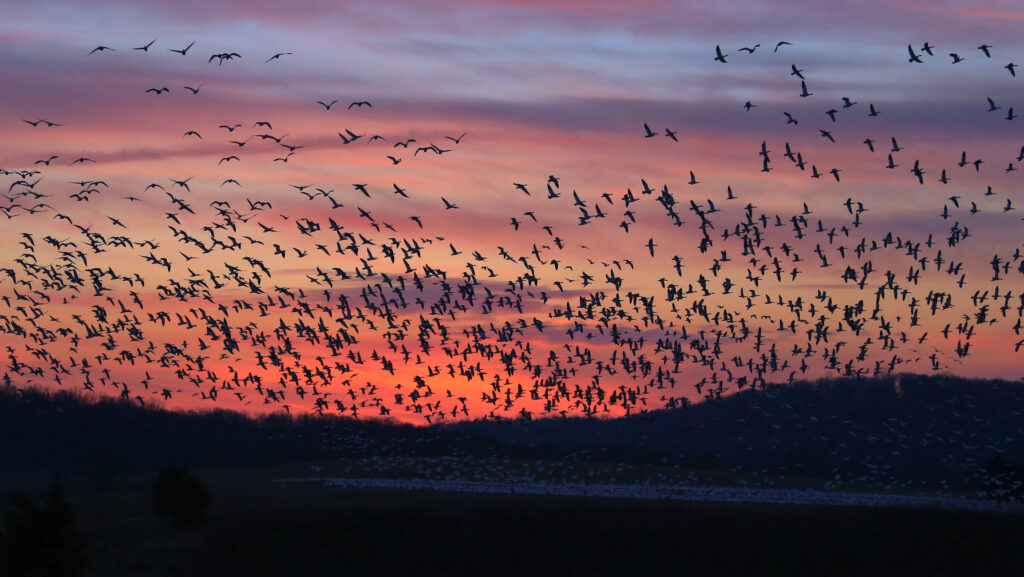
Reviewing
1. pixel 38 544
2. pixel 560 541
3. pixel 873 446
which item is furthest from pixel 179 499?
pixel 873 446

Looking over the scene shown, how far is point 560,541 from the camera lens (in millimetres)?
54156

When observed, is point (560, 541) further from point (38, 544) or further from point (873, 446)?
point (873, 446)

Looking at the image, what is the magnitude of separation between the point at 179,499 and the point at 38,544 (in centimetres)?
2674

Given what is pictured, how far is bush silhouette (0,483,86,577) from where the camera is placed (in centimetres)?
3641

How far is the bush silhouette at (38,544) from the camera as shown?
119 ft

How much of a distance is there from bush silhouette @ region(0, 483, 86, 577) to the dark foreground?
1312cm

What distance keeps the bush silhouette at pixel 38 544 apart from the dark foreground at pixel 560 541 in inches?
517

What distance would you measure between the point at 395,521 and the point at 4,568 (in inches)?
942

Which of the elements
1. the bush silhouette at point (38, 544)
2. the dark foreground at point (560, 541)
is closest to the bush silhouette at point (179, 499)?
the dark foreground at point (560, 541)

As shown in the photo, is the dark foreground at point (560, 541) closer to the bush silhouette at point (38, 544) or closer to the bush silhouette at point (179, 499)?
the bush silhouette at point (179, 499)

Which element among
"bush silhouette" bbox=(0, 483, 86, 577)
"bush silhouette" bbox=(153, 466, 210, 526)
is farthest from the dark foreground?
"bush silhouette" bbox=(0, 483, 86, 577)

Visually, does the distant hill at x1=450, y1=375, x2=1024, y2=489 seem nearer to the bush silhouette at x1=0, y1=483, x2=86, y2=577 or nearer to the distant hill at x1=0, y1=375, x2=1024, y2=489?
the distant hill at x1=0, y1=375, x2=1024, y2=489

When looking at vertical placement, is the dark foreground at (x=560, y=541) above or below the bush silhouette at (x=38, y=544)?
below

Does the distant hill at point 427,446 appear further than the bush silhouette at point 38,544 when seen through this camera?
Yes
